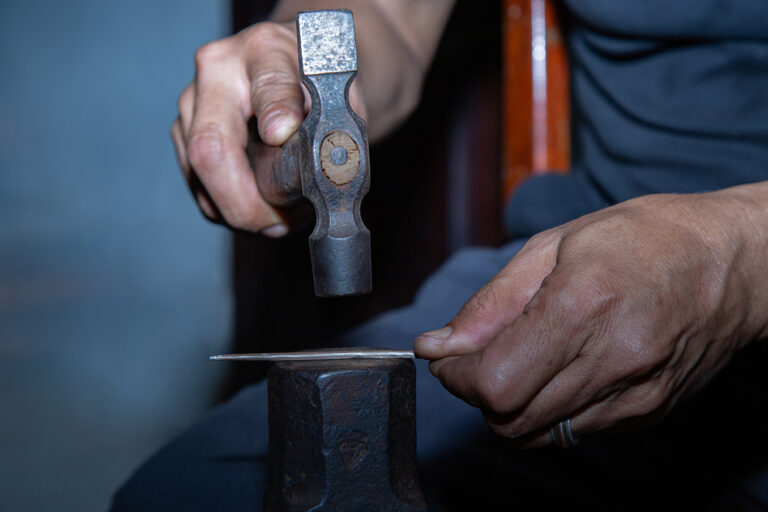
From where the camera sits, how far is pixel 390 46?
129 centimetres

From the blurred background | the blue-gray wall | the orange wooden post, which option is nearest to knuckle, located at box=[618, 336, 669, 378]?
the orange wooden post

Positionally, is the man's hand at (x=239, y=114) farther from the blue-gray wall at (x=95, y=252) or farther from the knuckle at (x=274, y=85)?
the blue-gray wall at (x=95, y=252)

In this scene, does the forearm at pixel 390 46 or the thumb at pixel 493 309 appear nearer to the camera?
the thumb at pixel 493 309

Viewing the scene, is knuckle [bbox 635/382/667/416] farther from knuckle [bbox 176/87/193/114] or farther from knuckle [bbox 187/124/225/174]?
knuckle [bbox 176/87/193/114]

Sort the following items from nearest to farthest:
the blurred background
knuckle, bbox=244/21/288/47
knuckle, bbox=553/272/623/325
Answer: knuckle, bbox=553/272/623/325 → knuckle, bbox=244/21/288/47 → the blurred background

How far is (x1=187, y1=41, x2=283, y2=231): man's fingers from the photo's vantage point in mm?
939

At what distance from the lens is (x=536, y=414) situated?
68 centimetres

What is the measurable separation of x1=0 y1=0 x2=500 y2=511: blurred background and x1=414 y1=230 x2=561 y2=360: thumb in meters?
1.42

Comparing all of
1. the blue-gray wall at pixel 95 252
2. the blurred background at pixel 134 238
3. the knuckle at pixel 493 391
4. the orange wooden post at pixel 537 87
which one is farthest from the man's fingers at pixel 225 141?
the blue-gray wall at pixel 95 252

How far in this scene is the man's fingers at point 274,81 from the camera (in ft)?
2.69

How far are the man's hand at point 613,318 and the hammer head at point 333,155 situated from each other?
0.37 ft

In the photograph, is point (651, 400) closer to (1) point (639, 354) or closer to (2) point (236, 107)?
(1) point (639, 354)

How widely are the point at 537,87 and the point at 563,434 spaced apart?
1025 millimetres

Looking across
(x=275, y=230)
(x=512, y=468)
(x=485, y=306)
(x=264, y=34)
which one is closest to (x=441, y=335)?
(x=485, y=306)
